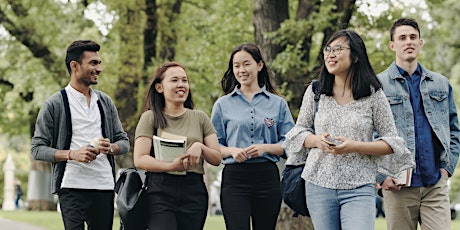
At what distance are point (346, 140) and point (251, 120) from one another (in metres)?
1.79

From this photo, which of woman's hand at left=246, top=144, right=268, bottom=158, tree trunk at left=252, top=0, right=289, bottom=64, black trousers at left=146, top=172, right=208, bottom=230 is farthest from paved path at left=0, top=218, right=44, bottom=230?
black trousers at left=146, top=172, right=208, bottom=230

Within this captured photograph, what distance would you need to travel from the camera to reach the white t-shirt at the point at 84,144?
25.0 ft

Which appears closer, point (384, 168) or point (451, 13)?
point (384, 168)

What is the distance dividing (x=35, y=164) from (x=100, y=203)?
97.7 feet

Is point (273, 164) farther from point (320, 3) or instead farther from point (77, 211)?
point (320, 3)

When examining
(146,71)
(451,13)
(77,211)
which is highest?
(451,13)

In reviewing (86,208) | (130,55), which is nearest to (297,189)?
(86,208)

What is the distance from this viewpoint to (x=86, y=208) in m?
7.62

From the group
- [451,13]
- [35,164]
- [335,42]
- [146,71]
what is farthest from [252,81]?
[451,13]

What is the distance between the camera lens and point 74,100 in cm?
781

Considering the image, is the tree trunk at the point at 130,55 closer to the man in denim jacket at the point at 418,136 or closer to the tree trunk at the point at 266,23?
the tree trunk at the point at 266,23

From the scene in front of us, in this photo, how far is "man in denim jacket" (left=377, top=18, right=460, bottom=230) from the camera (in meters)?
7.60

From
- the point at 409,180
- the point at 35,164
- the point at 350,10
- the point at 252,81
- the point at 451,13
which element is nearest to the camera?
the point at 409,180

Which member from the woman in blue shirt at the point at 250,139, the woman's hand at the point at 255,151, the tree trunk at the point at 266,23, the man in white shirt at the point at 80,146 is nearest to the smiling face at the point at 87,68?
the man in white shirt at the point at 80,146
